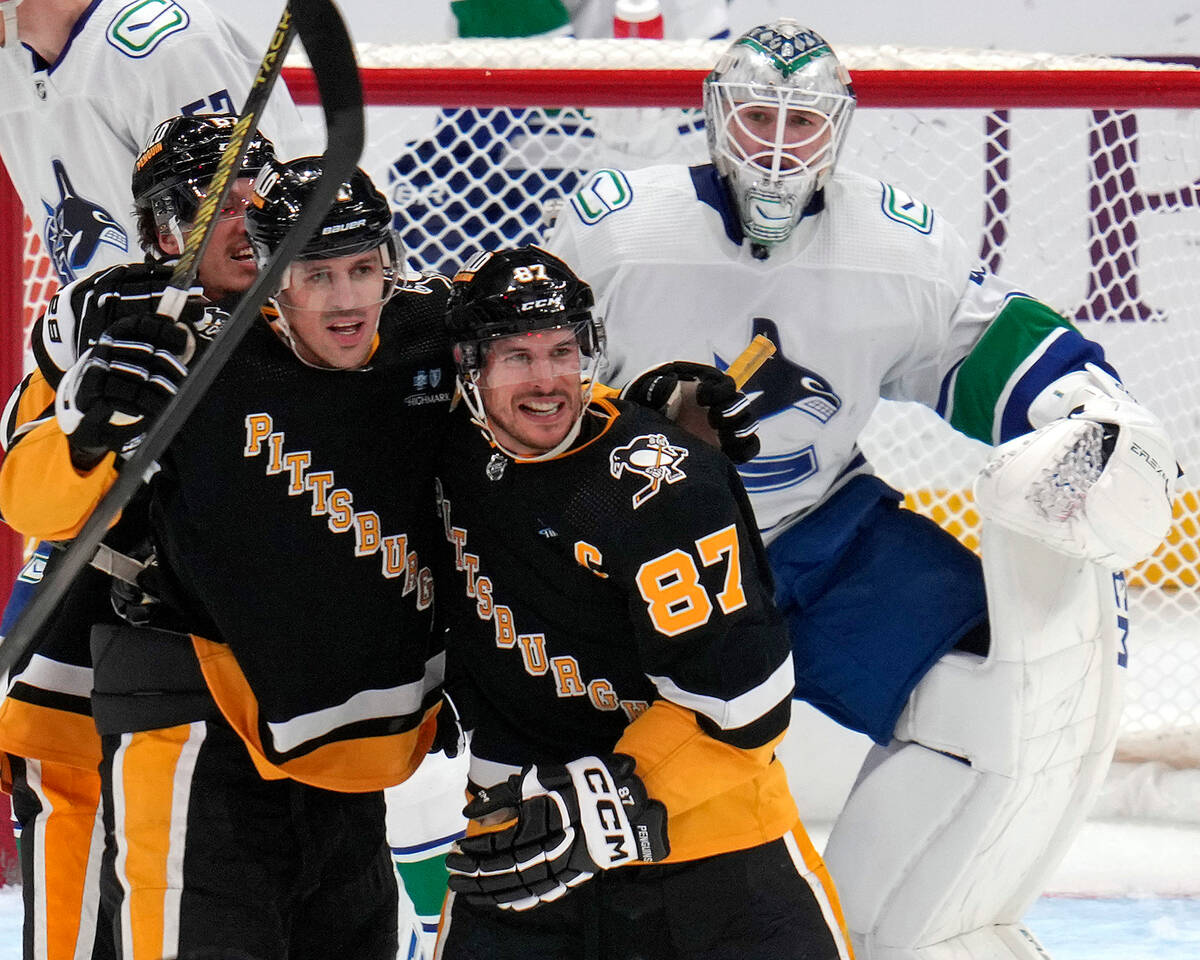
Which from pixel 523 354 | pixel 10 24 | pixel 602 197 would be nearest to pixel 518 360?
pixel 523 354

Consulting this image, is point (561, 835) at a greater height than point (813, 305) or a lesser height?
lesser

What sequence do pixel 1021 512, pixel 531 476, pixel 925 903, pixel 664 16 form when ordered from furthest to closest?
1. pixel 664 16
2. pixel 925 903
3. pixel 1021 512
4. pixel 531 476

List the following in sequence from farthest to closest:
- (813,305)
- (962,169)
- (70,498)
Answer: (962,169) → (813,305) → (70,498)

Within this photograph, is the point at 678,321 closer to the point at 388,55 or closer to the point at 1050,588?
the point at 1050,588

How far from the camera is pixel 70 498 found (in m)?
1.74

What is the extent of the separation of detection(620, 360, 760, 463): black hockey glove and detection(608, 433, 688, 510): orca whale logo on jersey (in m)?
0.17

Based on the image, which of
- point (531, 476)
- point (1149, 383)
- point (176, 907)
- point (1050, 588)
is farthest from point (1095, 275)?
point (176, 907)

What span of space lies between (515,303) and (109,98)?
35.4 inches

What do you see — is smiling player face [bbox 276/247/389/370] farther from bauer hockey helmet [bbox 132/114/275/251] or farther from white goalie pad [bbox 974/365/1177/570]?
white goalie pad [bbox 974/365/1177/570]

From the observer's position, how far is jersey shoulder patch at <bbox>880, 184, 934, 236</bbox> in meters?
2.33

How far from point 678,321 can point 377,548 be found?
651mm

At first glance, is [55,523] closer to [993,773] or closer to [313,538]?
[313,538]

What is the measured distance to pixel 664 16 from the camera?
4.80 m

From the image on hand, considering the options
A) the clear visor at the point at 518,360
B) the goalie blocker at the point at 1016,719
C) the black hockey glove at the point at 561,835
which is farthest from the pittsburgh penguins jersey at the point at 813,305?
the black hockey glove at the point at 561,835
